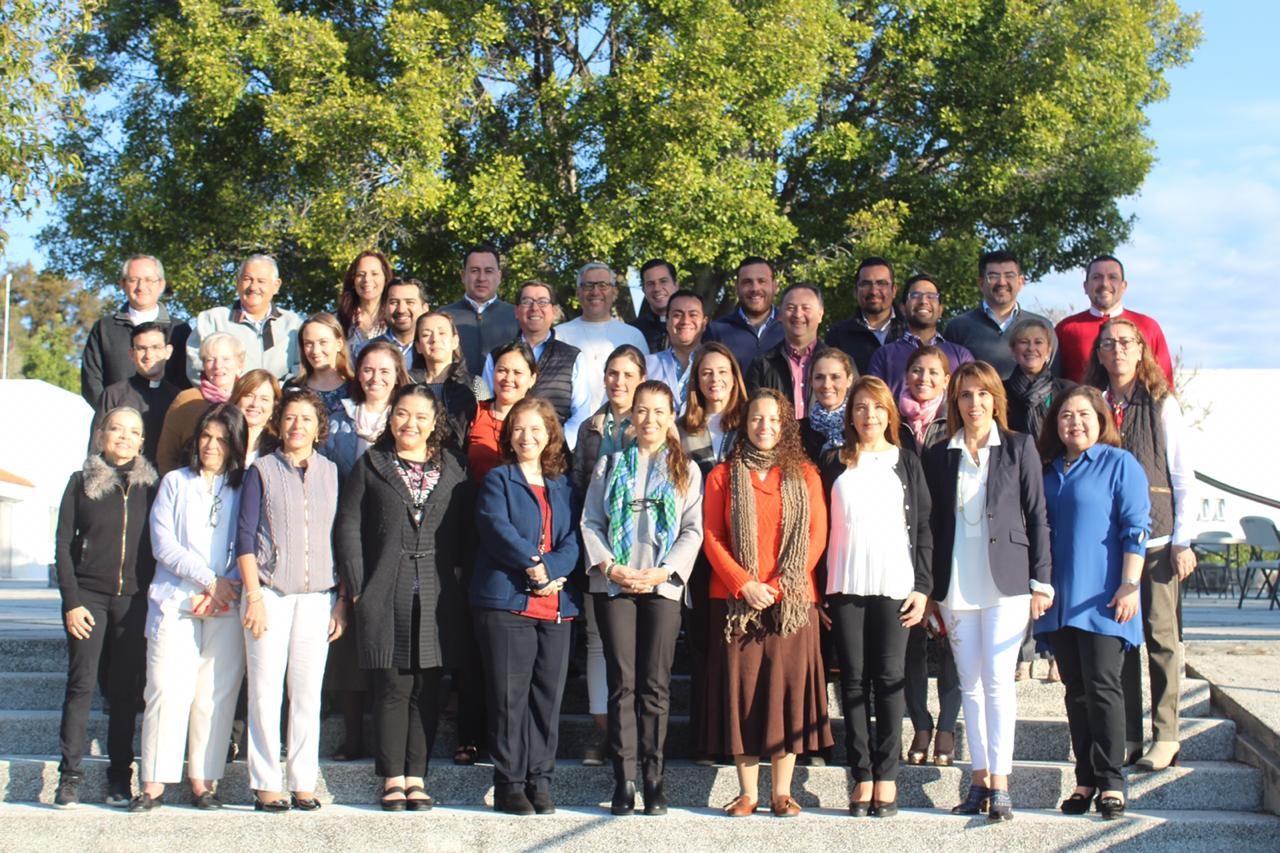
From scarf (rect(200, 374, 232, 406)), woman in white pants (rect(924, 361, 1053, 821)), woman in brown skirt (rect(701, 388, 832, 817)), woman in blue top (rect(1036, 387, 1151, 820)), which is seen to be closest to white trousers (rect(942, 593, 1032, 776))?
woman in white pants (rect(924, 361, 1053, 821))

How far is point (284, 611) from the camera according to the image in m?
5.59

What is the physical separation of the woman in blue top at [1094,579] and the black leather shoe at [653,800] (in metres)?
1.70

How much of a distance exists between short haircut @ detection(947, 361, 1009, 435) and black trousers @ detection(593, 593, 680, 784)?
149cm

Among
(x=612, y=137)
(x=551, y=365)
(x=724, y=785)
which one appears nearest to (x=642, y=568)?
(x=724, y=785)

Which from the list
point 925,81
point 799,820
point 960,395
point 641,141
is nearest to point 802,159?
point 925,81

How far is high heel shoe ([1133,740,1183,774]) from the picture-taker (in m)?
5.75

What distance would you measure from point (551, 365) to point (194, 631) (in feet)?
7.29

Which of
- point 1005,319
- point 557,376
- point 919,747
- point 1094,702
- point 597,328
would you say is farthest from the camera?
point 597,328

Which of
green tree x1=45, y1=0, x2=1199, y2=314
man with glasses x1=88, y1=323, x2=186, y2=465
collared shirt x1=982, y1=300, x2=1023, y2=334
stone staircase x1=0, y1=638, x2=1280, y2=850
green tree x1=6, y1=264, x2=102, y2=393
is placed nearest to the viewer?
stone staircase x1=0, y1=638, x2=1280, y2=850

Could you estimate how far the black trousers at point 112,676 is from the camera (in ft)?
18.5

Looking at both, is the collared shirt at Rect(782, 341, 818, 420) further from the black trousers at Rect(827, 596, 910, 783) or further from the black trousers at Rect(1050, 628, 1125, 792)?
the black trousers at Rect(1050, 628, 1125, 792)

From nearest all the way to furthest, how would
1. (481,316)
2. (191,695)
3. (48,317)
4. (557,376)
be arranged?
(191,695) → (557,376) → (481,316) → (48,317)

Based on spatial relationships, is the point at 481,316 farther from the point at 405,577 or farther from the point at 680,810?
the point at 680,810

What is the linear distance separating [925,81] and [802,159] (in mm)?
1812
